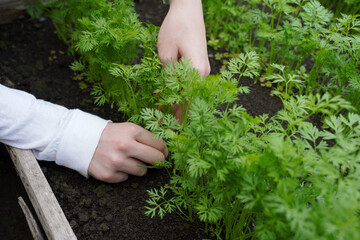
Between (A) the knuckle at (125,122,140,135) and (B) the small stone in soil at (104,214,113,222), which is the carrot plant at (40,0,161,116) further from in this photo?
(B) the small stone in soil at (104,214,113,222)

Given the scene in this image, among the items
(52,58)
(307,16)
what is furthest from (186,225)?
(52,58)

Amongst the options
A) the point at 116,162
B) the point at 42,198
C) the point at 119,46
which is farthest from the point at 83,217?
the point at 119,46

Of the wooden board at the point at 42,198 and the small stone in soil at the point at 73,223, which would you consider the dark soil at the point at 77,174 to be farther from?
the wooden board at the point at 42,198

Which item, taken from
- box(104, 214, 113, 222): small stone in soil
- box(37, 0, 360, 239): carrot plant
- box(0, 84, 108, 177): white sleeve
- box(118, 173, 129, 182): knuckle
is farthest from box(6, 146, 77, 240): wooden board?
box(37, 0, 360, 239): carrot plant

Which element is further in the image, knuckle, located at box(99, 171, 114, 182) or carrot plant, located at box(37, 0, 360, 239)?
knuckle, located at box(99, 171, 114, 182)

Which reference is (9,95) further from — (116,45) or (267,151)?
(267,151)

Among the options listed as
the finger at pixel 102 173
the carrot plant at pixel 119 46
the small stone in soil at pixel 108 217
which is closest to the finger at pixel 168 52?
the carrot plant at pixel 119 46

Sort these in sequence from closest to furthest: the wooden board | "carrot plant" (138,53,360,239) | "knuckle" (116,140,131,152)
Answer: "carrot plant" (138,53,360,239) → the wooden board → "knuckle" (116,140,131,152)

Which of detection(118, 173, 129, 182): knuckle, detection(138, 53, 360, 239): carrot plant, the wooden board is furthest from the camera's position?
detection(118, 173, 129, 182): knuckle

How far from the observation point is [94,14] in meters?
1.86

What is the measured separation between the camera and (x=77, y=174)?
67.2 inches

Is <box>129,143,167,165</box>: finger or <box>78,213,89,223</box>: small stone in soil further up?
<box>129,143,167,165</box>: finger

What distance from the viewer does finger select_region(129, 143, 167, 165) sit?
4.99 ft

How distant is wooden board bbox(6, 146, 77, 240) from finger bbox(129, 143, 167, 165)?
1.45ft
